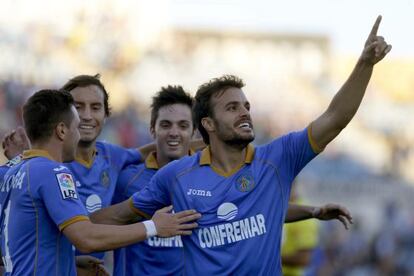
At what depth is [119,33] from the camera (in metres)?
23.9

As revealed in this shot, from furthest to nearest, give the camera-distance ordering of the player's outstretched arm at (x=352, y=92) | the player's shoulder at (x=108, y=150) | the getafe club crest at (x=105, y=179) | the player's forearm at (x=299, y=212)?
the player's shoulder at (x=108, y=150) < the getafe club crest at (x=105, y=179) < the player's forearm at (x=299, y=212) < the player's outstretched arm at (x=352, y=92)

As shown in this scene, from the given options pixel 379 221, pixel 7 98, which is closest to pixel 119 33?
pixel 7 98

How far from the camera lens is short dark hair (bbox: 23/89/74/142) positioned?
541 centimetres

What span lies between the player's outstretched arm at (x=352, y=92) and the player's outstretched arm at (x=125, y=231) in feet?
3.10

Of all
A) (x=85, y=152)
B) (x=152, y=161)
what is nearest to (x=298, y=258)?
(x=152, y=161)

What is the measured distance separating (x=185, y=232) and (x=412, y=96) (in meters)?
21.9

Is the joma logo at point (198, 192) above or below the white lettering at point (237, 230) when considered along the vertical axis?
above

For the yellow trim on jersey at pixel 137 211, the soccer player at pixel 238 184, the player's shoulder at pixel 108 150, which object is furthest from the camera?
the player's shoulder at pixel 108 150

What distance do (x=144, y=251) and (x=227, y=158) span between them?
155 cm

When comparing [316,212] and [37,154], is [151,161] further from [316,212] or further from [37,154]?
[37,154]

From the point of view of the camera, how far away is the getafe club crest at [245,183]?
581 cm

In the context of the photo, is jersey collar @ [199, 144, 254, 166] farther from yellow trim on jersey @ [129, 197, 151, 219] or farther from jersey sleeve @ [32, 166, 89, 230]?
jersey sleeve @ [32, 166, 89, 230]

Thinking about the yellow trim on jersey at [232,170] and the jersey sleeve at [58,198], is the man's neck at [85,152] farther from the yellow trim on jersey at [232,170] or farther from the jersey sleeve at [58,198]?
the jersey sleeve at [58,198]

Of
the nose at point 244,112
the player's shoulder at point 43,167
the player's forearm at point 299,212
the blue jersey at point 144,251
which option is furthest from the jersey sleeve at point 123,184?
the player's shoulder at point 43,167
